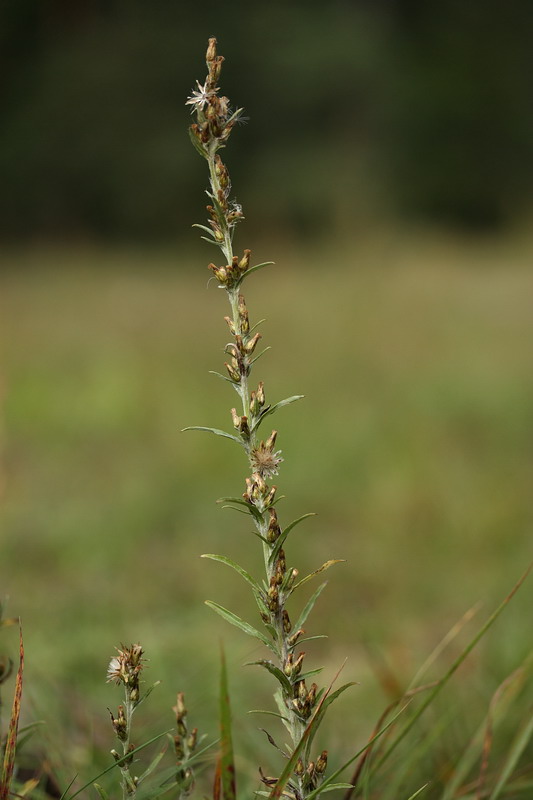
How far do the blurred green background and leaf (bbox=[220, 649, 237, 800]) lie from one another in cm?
73

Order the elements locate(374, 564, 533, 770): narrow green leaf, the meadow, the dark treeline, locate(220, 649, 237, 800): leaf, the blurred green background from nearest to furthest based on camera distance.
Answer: locate(220, 649, 237, 800): leaf, locate(374, 564, 533, 770): narrow green leaf, the meadow, the blurred green background, the dark treeline

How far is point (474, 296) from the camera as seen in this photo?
10398 millimetres

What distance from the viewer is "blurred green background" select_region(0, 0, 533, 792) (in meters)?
3.67

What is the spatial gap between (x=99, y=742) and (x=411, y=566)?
2.95 metres

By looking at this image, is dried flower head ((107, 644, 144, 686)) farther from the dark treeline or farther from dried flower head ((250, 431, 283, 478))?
the dark treeline

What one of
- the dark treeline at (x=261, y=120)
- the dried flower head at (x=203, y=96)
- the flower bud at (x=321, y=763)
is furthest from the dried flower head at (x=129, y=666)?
the dark treeline at (x=261, y=120)

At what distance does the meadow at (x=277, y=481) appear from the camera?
2676 mm

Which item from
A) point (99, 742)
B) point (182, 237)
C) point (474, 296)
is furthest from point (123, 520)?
point (182, 237)

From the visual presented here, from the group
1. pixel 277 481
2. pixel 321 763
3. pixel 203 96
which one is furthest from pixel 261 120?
pixel 321 763

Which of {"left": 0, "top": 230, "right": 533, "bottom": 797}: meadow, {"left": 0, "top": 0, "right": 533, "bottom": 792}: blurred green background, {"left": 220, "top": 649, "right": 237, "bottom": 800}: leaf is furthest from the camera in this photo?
{"left": 0, "top": 0, "right": 533, "bottom": 792}: blurred green background

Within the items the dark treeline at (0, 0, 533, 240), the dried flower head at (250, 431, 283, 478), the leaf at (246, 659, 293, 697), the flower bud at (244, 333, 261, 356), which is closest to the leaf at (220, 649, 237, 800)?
the leaf at (246, 659, 293, 697)

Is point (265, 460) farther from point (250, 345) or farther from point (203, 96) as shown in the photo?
point (203, 96)

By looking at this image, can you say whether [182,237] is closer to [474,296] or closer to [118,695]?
[474,296]

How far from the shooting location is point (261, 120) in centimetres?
1723
